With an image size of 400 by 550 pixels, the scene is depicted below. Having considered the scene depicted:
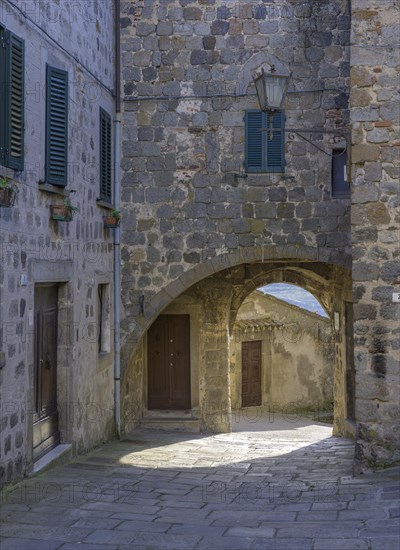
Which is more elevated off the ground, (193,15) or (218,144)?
(193,15)

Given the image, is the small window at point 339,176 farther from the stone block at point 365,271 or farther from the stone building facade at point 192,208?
the stone block at point 365,271

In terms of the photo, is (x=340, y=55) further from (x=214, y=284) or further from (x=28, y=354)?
(x=28, y=354)

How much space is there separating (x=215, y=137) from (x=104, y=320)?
302 centimetres

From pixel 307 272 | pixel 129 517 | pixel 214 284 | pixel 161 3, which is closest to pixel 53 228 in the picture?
pixel 129 517

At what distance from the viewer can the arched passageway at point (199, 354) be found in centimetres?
1386

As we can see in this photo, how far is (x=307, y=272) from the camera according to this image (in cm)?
1445

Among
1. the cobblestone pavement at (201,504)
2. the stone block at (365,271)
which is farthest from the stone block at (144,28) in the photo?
the cobblestone pavement at (201,504)

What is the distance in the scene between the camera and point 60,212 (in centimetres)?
850

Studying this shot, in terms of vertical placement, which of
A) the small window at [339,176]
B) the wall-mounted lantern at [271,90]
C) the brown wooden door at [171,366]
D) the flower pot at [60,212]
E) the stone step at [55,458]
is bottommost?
the stone step at [55,458]

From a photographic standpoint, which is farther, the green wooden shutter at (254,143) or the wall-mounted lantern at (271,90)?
the green wooden shutter at (254,143)

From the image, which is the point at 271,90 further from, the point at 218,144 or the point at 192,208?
the point at 192,208

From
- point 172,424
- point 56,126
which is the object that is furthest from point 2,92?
point 172,424

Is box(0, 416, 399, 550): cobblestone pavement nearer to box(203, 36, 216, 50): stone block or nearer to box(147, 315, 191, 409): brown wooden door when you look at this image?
box(147, 315, 191, 409): brown wooden door

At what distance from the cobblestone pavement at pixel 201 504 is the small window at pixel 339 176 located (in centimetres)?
358
